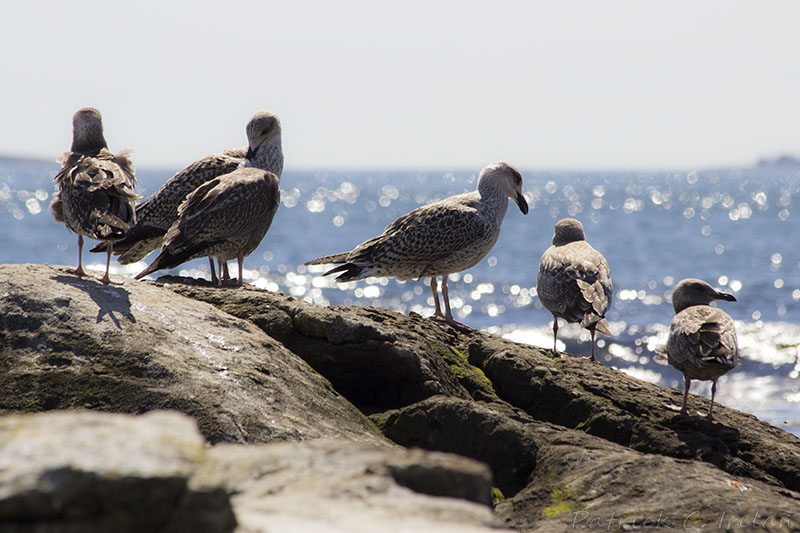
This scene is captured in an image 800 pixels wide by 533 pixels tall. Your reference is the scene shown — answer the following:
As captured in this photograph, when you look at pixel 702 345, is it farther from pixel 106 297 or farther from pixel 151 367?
pixel 106 297

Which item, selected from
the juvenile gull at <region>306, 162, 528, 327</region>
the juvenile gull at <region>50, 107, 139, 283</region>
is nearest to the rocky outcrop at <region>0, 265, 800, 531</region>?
the juvenile gull at <region>50, 107, 139, 283</region>

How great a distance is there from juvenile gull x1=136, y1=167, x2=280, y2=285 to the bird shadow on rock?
159cm

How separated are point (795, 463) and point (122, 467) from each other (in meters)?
5.30

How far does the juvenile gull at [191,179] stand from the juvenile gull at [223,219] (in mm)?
392

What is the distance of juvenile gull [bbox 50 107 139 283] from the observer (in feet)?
23.3

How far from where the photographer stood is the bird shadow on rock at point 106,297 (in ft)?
19.1

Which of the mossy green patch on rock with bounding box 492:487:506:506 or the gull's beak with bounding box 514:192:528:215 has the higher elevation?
the gull's beak with bounding box 514:192:528:215

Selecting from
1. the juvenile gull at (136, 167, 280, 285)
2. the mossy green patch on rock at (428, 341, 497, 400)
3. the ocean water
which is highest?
the juvenile gull at (136, 167, 280, 285)

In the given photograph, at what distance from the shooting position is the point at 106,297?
609 centimetres

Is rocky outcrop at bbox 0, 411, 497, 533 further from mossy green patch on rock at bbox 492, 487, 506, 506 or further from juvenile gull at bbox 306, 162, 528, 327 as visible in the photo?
juvenile gull at bbox 306, 162, 528, 327

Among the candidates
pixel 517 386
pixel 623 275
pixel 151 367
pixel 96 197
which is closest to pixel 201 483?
pixel 151 367

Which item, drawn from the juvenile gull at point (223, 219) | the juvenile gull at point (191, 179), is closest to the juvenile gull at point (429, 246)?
the juvenile gull at point (223, 219)

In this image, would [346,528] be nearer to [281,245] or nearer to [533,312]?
[533,312]

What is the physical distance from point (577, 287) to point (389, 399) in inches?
133
